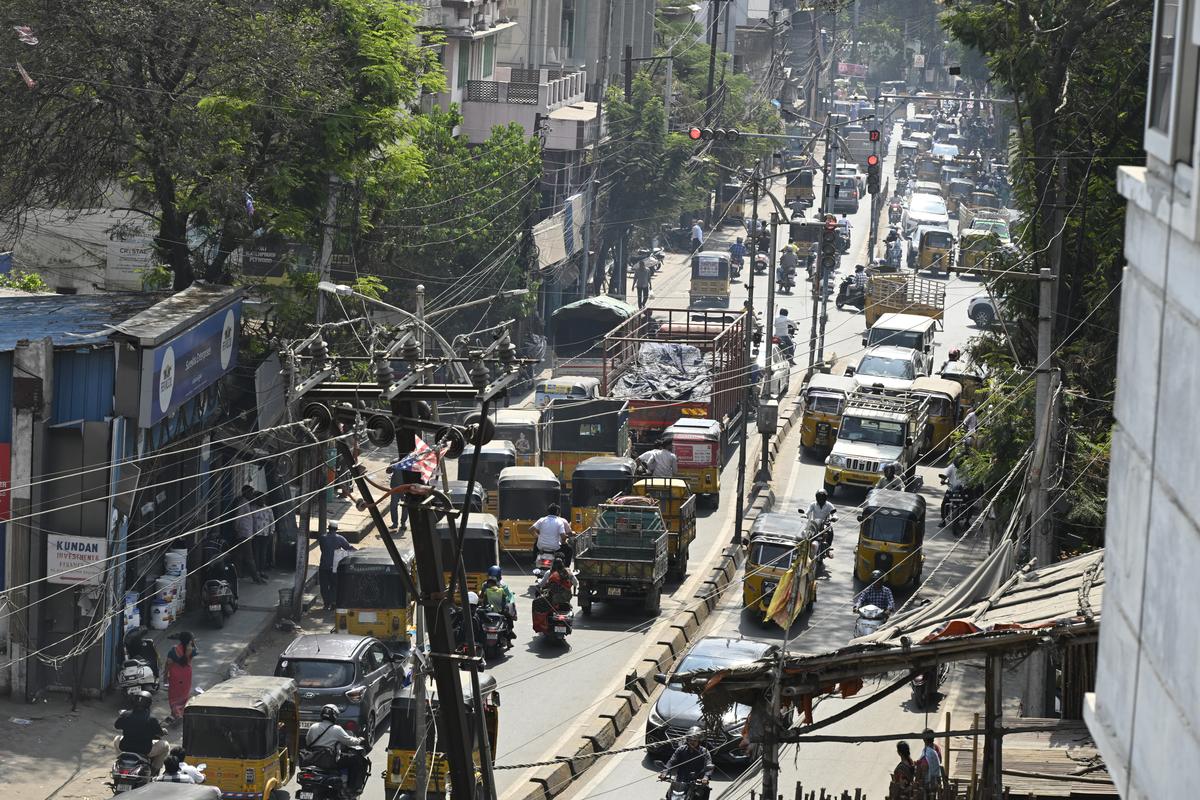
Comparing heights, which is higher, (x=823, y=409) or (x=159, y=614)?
(x=823, y=409)

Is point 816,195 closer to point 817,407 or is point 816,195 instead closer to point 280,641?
point 817,407

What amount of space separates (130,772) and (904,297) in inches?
1537

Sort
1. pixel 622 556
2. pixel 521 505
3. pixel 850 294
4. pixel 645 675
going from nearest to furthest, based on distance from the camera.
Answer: pixel 645 675 < pixel 622 556 < pixel 521 505 < pixel 850 294

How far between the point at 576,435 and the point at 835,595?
275 inches

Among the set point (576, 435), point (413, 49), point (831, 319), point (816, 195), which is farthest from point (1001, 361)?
point (816, 195)

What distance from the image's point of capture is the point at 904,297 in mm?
55719

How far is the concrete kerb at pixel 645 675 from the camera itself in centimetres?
2144

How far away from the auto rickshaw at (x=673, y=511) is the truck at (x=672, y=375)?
19.5 ft

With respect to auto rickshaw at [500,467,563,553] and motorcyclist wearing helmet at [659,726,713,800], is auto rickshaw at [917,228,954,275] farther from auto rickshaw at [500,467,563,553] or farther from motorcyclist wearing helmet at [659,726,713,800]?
motorcyclist wearing helmet at [659,726,713,800]

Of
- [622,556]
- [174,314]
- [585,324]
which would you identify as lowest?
Result: [622,556]

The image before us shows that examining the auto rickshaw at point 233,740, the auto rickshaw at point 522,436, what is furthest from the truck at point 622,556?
the auto rickshaw at point 233,740

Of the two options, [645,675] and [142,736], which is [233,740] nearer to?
[142,736]

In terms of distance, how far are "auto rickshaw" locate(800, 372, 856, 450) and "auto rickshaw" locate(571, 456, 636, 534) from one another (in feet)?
32.3

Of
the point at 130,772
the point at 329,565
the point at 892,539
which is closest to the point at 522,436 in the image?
the point at 329,565
